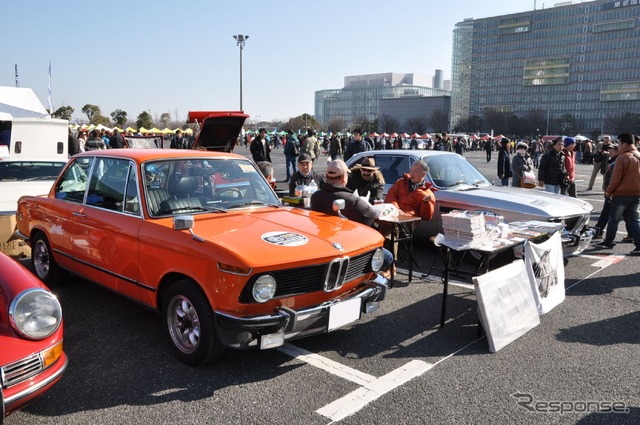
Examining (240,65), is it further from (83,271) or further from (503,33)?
(503,33)

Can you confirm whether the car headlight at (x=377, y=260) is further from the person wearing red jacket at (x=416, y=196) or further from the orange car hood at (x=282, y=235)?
the person wearing red jacket at (x=416, y=196)

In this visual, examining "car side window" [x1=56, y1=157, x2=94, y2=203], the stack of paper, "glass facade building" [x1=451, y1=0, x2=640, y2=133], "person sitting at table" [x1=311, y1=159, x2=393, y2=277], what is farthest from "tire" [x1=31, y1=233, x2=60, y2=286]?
"glass facade building" [x1=451, y1=0, x2=640, y2=133]

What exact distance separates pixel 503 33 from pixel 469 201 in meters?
159

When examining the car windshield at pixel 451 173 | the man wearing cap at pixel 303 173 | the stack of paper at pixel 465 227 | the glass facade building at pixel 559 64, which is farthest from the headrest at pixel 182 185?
the glass facade building at pixel 559 64

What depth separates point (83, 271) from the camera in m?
5.11

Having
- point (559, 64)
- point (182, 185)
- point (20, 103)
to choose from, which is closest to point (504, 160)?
point (182, 185)

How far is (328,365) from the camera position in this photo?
163 inches

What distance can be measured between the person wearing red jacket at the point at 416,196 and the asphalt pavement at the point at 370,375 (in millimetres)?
1590

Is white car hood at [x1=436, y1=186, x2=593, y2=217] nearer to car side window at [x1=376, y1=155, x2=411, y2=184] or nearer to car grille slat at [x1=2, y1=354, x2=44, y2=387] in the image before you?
car side window at [x1=376, y1=155, x2=411, y2=184]

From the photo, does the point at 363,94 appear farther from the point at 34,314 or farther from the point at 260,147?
the point at 34,314

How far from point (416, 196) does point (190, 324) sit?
3.77 metres

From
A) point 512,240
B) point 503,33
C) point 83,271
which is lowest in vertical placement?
point 83,271

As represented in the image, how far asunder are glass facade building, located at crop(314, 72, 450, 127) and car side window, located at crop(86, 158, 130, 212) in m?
167

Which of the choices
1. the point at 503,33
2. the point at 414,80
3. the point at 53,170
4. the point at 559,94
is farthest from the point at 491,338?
the point at 414,80
